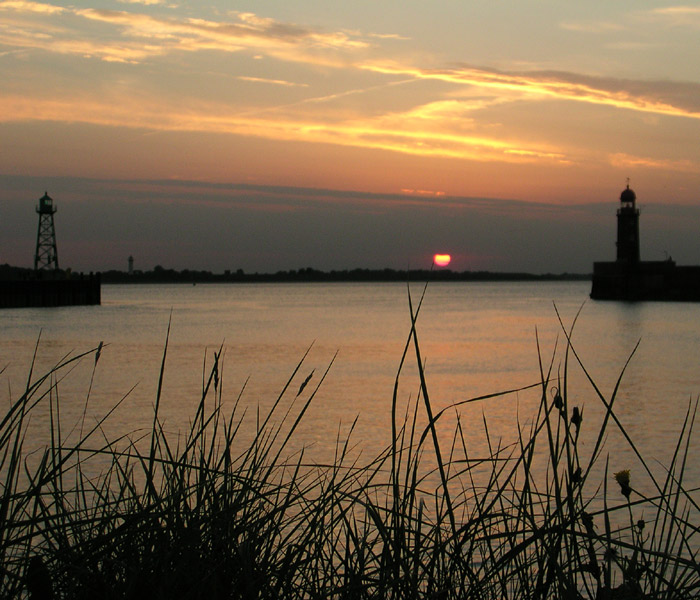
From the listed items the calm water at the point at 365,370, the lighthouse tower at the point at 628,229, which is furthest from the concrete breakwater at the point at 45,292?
the lighthouse tower at the point at 628,229

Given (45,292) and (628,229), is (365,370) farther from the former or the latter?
(628,229)

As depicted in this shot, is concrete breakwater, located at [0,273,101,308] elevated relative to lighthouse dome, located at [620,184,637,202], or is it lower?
lower

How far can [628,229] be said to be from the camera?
75375 millimetres

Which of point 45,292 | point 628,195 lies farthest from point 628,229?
point 45,292

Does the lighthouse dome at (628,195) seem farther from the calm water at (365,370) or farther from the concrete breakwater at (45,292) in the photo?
the concrete breakwater at (45,292)

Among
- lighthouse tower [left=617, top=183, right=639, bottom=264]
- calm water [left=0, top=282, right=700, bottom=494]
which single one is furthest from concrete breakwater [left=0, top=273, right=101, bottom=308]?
lighthouse tower [left=617, top=183, right=639, bottom=264]

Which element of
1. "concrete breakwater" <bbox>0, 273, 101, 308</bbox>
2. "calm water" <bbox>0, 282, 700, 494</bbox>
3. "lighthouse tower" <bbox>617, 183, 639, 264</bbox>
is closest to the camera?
"calm water" <bbox>0, 282, 700, 494</bbox>

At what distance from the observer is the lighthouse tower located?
73.9 m

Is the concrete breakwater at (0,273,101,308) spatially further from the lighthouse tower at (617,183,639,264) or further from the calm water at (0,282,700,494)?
the lighthouse tower at (617,183,639,264)

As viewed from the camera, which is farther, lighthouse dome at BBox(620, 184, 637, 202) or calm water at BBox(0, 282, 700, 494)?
lighthouse dome at BBox(620, 184, 637, 202)

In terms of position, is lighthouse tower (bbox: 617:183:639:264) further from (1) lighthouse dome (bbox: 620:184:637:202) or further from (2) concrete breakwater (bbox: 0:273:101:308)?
(2) concrete breakwater (bbox: 0:273:101:308)

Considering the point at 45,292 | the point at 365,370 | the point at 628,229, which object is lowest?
the point at 365,370

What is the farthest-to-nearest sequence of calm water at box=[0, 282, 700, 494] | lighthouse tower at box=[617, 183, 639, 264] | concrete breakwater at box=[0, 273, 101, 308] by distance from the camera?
lighthouse tower at box=[617, 183, 639, 264] → concrete breakwater at box=[0, 273, 101, 308] → calm water at box=[0, 282, 700, 494]

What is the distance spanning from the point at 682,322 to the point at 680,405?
3878cm
